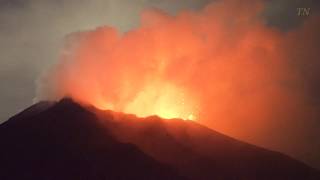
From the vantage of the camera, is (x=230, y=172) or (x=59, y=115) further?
(x=59, y=115)

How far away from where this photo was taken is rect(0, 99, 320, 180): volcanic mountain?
7919 centimetres

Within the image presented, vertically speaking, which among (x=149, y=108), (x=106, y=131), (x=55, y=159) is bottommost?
(x=55, y=159)

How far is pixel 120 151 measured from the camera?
85938mm

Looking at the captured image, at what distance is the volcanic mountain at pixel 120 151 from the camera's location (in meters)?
79.2

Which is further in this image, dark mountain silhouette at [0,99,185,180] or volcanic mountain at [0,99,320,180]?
volcanic mountain at [0,99,320,180]

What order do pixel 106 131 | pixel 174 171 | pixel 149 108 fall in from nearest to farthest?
1. pixel 174 171
2. pixel 106 131
3. pixel 149 108

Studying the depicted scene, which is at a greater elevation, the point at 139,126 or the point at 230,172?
the point at 139,126

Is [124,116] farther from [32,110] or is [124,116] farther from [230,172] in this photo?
[230,172]

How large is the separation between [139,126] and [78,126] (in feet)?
34.7

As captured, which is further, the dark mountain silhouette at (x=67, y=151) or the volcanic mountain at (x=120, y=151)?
the volcanic mountain at (x=120, y=151)

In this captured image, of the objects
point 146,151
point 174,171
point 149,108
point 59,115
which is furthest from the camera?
point 149,108

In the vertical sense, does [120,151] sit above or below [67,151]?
above

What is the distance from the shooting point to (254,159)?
3595 inches

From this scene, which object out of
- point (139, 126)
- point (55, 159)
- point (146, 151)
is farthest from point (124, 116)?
point (55, 159)
